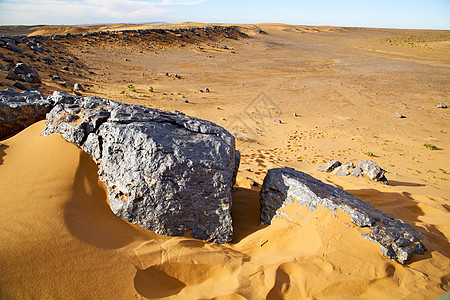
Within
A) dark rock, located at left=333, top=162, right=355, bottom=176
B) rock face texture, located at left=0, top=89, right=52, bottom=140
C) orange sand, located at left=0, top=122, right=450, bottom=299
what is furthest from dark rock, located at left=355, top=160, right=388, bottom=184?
rock face texture, located at left=0, top=89, right=52, bottom=140

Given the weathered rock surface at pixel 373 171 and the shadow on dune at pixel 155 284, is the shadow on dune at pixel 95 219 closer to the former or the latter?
the shadow on dune at pixel 155 284

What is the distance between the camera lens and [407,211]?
4594 mm

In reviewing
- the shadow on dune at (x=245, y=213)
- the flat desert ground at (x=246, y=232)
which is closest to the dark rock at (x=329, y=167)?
the flat desert ground at (x=246, y=232)

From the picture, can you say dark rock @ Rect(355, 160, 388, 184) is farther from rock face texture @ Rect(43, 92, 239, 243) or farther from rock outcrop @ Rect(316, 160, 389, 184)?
rock face texture @ Rect(43, 92, 239, 243)

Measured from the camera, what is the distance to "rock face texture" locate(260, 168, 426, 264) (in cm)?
294

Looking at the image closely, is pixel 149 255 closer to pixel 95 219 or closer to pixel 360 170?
pixel 95 219

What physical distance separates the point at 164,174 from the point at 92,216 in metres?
0.93

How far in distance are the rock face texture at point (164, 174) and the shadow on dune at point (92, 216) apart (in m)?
0.11

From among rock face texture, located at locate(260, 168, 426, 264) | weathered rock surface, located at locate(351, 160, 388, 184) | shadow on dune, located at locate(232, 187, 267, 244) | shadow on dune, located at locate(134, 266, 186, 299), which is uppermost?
rock face texture, located at locate(260, 168, 426, 264)

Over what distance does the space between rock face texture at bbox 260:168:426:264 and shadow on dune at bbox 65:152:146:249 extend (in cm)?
189

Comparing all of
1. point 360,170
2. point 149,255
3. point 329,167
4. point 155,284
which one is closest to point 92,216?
point 149,255

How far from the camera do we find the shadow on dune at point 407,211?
3255 mm

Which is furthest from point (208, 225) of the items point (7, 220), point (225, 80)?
point (225, 80)

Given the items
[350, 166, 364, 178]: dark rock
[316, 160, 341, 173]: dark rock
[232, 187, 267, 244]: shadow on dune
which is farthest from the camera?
[316, 160, 341, 173]: dark rock
